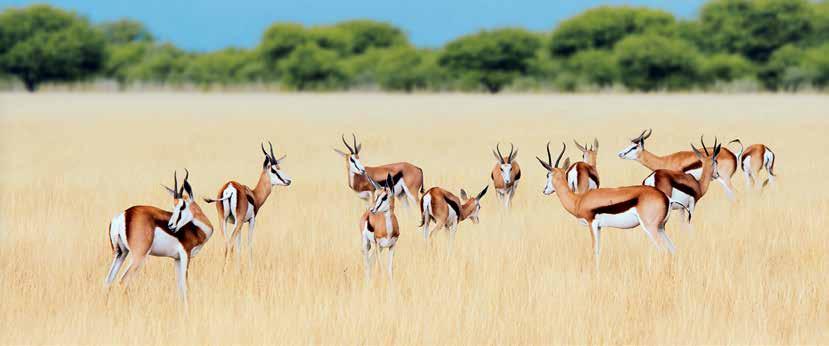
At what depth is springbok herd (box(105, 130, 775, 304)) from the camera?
21.2 ft

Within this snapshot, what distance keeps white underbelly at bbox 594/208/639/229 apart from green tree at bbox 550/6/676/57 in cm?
6776

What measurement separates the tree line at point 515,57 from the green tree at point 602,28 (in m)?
0.09

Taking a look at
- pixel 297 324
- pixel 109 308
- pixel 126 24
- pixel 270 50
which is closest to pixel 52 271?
pixel 109 308

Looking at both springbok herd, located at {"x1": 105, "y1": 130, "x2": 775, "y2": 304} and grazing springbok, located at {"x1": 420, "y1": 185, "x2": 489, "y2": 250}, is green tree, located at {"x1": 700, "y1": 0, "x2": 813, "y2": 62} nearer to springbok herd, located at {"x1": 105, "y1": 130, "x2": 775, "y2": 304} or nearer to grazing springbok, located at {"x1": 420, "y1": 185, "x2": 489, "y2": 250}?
springbok herd, located at {"x1": 105, "y1": 130, "x2": 775, "y2": 304}

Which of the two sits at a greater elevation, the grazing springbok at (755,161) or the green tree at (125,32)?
the green tree at (125,32)

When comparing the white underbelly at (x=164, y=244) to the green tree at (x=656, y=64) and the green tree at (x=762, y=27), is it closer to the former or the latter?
the green tree at (x=656, y=64)

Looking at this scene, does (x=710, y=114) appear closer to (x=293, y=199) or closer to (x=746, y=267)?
(x=293, y=199)

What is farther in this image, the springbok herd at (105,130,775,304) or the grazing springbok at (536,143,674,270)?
the grazing springbok at (536,143,674,270)

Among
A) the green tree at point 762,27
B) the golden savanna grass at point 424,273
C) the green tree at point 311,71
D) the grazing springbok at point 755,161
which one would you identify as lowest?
the golden savanna grass at point 424,273

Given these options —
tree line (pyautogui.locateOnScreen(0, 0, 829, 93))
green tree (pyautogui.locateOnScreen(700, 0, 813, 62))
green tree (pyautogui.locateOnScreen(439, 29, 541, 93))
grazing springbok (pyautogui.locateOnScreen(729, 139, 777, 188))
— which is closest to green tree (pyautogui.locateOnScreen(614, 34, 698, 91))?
tree line (pyautogui.locateOnScreen(0, 0, 829, 93))

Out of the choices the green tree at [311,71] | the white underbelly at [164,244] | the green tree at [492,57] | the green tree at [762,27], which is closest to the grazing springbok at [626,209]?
the white underbelly at [164,244]

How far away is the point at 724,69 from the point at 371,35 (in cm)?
3721

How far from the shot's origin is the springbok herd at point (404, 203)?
6.47 m

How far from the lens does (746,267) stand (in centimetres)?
819
